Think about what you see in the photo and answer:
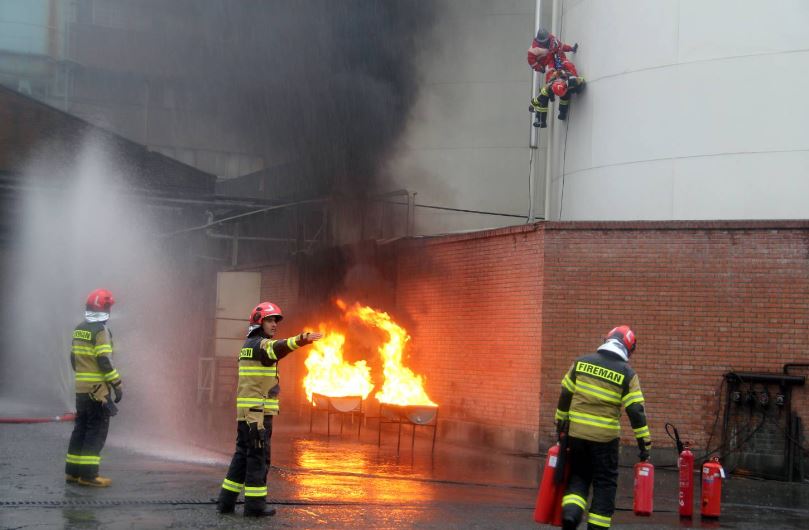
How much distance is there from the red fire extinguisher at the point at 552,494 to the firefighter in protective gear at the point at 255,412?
75.9 inches

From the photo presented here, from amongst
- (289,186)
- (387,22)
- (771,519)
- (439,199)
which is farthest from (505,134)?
(771,519)

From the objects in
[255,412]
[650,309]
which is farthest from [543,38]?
[255,412]

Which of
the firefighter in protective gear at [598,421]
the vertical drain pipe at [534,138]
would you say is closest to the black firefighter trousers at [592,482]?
the firefighter in protective gear at [598,421]

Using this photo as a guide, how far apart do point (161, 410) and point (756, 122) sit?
1129 cm

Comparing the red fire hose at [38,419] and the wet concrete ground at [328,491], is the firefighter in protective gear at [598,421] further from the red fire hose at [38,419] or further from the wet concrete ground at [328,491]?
the red fire hose at [38,419]

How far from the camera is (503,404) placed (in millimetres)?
13352

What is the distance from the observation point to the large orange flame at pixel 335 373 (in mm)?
14477

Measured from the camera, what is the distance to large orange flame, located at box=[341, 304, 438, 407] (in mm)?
13653

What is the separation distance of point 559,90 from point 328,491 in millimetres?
8513

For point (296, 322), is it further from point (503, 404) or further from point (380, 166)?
point (503, 404)

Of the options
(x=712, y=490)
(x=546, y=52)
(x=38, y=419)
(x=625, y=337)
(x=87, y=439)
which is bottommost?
(x=38, y=419)

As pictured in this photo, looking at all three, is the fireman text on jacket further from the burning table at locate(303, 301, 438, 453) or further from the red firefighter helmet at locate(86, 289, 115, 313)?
the burning table at locate(303, 301, 438, 453)

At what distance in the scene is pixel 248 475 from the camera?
725 centimetres

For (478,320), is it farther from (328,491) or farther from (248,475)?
(248,475)
